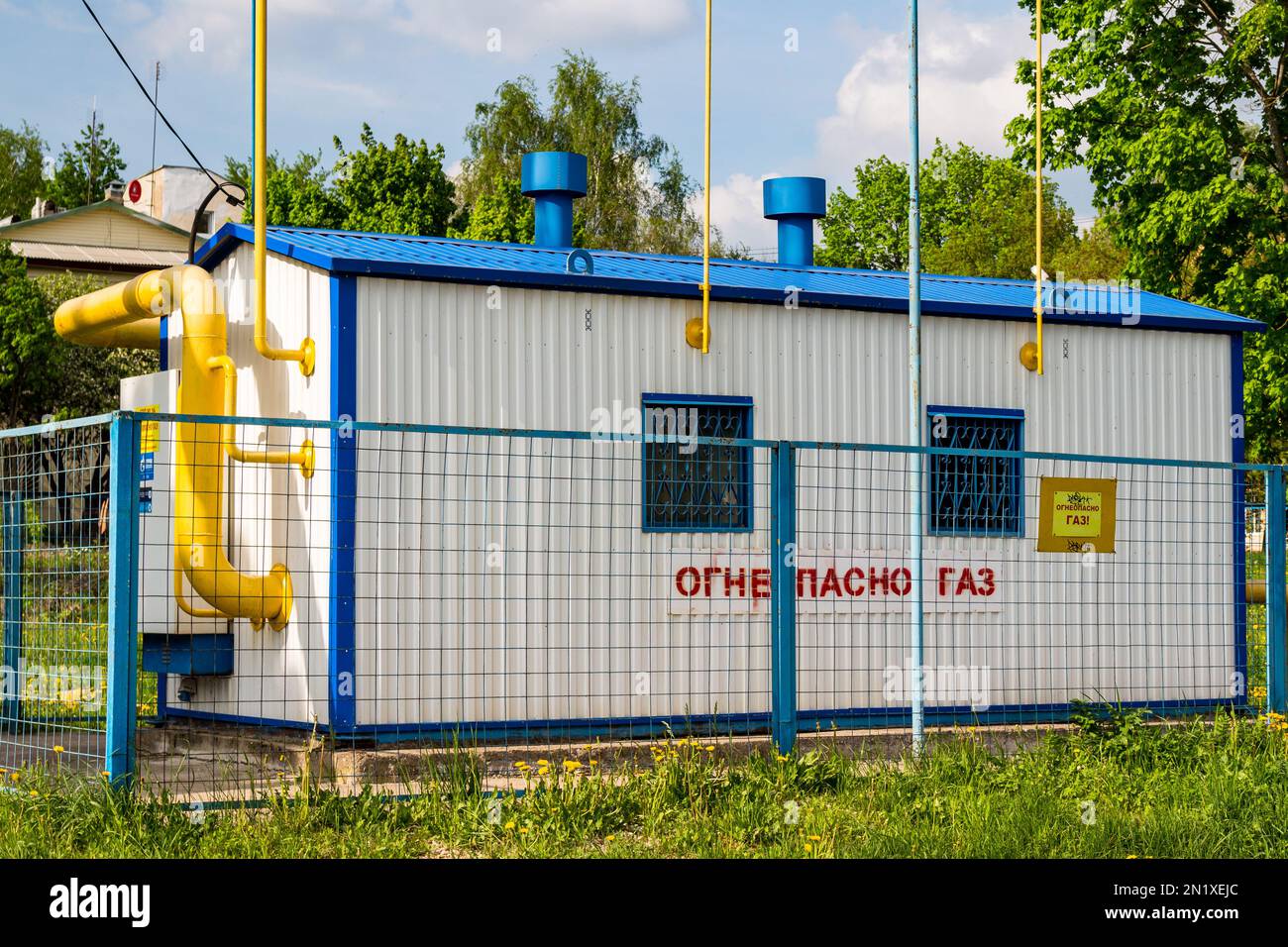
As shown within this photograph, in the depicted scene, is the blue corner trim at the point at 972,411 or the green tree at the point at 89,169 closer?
the blue corner trim at the point at 972,411

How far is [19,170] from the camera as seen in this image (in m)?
72.8

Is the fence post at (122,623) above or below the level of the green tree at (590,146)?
below

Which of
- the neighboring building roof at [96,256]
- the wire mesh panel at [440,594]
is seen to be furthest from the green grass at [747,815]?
the neighboring building roof at [96,256]

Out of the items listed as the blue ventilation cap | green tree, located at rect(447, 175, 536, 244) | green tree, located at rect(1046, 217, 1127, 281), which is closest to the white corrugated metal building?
the blue ventilation cap

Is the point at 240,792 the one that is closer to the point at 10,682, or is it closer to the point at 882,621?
the point at 10,682

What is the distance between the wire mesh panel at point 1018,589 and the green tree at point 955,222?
124ft

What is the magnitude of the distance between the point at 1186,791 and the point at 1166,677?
12.5 ft

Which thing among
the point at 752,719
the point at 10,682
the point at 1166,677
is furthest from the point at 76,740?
the point at 1166,677

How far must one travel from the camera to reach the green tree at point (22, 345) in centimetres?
3139

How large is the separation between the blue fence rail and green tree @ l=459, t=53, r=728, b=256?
3061cm

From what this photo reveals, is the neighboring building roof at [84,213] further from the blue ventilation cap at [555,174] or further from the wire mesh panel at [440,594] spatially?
the wire mesh panel at [440,594]

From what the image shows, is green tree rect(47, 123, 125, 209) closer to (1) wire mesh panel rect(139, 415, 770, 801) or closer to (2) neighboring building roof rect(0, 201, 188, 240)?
(2) neighboring building roof rect(0, 201, 188, 240)

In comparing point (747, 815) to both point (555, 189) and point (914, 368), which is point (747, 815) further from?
point (555, 189)

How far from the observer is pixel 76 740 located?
367 inches
